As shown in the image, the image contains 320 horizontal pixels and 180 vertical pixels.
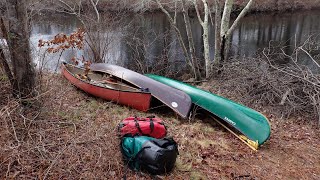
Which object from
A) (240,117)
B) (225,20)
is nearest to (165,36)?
(225,20)

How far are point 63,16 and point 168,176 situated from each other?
16.9 metres

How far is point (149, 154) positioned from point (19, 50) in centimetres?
244

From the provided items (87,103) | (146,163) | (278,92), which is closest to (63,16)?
(87,103)

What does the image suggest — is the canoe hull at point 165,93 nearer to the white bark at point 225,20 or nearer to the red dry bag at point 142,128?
the red dry bag at point 142,128

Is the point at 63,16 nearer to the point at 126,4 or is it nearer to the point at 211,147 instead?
the point at 126,4

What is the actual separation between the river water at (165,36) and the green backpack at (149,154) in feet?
23.4

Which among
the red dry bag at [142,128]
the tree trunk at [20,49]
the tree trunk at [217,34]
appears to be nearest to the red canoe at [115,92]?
the red dry bag at [142,128]

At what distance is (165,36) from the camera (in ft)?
44.2

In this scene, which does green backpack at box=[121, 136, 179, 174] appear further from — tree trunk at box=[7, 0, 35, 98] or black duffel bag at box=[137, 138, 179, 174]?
tree trunk at box=[7, 0, 35, 98]

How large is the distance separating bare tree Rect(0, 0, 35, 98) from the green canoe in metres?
3.44

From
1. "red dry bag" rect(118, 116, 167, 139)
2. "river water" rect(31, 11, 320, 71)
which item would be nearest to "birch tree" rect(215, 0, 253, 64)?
"river water" rect(31, 11, 320, 71)

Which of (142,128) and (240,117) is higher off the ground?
(142,128)

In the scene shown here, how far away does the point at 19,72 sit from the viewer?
443cm

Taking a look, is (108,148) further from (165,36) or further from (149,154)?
(165,36)
